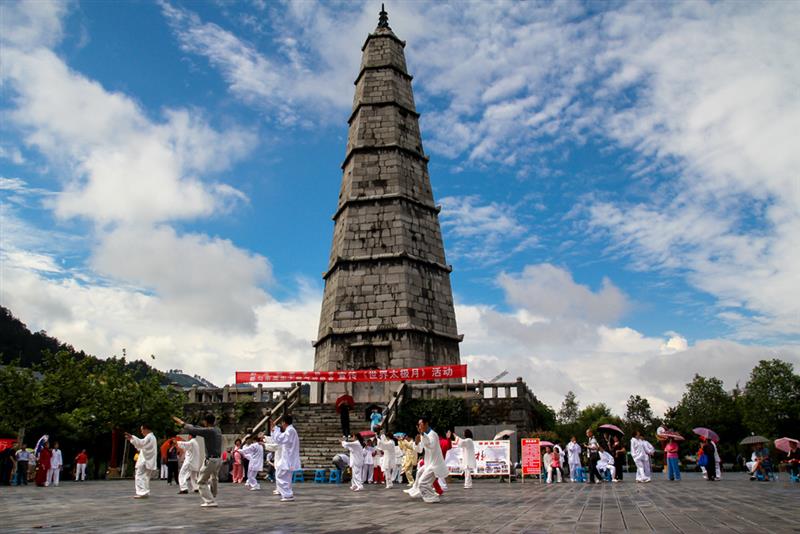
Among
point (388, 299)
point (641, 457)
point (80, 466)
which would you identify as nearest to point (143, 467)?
point (80, 466)

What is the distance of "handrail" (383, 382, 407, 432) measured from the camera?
24797 mm

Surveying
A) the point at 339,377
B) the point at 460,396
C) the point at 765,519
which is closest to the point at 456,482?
the point at 460,396

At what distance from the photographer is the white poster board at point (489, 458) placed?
19859mm

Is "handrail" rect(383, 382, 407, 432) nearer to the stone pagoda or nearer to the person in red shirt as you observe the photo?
the stone pagoda

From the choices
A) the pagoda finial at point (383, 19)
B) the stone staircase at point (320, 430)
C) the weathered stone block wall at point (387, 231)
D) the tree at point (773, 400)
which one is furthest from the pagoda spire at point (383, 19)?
the tree at point (773, 400)

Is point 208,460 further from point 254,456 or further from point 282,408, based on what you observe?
point 282,408

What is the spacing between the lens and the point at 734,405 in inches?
2443

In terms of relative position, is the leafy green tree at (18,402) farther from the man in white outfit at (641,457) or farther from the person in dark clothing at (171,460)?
the man in white outfit at (641,457)

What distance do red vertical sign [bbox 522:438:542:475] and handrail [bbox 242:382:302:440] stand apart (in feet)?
31.4

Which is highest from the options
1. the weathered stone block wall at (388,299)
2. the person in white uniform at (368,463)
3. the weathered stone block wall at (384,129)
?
the weathered stone block wall at (384,129)

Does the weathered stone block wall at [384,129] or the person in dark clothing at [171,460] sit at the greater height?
the weathered stone block wall at [384,129]

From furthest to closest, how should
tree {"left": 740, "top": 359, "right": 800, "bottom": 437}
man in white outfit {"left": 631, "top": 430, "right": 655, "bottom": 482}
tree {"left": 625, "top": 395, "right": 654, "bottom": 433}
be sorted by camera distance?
tree {"left": 625, "top": 395, "right": 654, "bottom": 433}, tree {"left": 740, "top": 359, "right": 800, "bottom": 437}, man in white outfit {"left": 631, "top": 430, "right": 655, "bottom": 482}

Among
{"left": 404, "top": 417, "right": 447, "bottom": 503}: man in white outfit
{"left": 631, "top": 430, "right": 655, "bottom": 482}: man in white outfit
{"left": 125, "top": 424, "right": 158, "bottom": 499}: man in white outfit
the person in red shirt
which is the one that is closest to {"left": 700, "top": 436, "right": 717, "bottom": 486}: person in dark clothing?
{"left": 631, "top": 430, "right": 655, "bottom": 482}: man in white outfit

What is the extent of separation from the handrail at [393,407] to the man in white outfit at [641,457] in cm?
884
